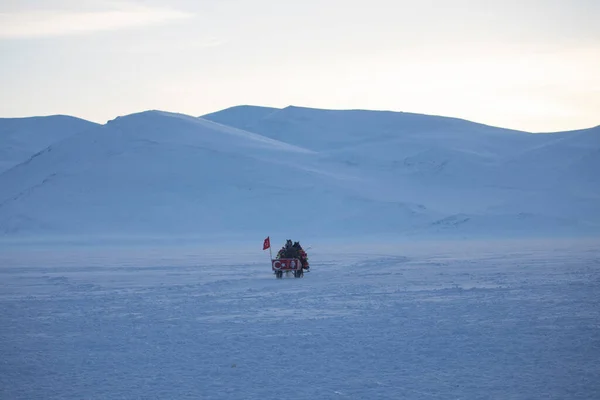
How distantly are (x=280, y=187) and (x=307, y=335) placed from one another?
53.2 meters

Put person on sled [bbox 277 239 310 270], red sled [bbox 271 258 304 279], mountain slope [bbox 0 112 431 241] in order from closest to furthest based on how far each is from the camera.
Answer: red sled [bbox 271 258 304 279] < person on sled [bbox 277 239 310 270] < mountain slope [bbox 0 112 431 241]

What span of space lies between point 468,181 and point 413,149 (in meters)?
14.0

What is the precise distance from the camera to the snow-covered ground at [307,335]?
11.6 metres

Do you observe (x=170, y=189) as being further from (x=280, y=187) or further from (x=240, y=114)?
(x=240, y=114)

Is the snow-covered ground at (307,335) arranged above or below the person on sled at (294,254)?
below

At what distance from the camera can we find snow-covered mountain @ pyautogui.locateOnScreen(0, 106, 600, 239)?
62.1 metres

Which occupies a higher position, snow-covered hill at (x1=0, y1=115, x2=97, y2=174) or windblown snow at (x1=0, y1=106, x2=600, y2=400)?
snow-covered hill at (x1=0, y1=115, x2=97, y2=174)

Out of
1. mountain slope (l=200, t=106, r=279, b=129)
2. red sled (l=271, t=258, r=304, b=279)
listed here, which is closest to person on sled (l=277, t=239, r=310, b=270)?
red sled (l=271, t=258, r=304, b=279)

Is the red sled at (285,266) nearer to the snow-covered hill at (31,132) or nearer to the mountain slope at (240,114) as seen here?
the snow-covered hill at (31,132)

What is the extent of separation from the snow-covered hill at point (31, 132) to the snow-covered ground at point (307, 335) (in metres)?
104

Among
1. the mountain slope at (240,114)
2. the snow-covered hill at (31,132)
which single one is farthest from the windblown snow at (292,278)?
the mountain slope at (240,114)

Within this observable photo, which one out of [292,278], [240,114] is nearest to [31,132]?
[240,114]

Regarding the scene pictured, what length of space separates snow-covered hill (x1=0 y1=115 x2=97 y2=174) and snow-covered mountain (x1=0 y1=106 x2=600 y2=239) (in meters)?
49.5

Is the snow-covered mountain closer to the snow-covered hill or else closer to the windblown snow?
the windblown snow
